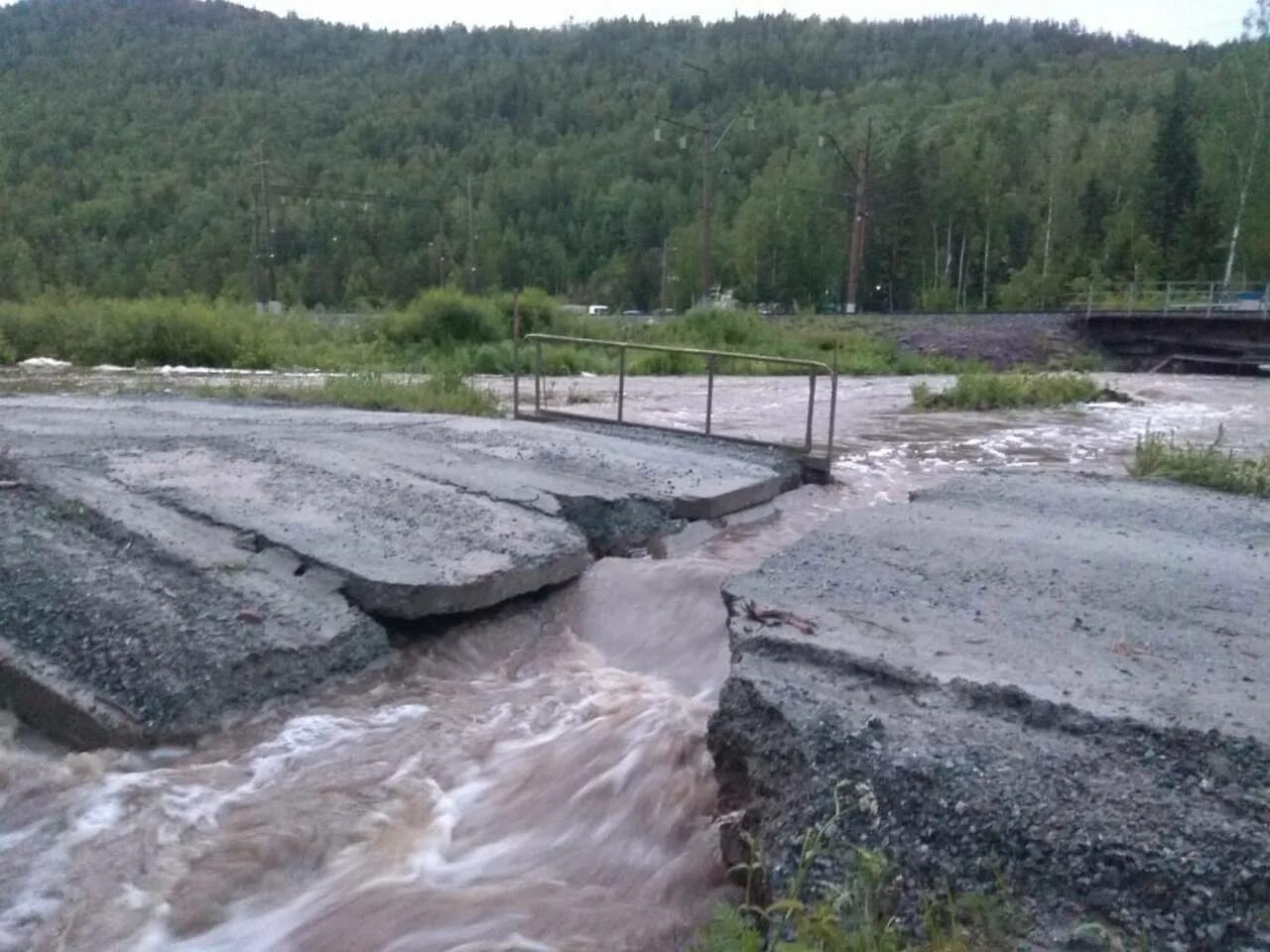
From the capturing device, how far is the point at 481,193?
104 meters

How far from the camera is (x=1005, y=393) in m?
23.3

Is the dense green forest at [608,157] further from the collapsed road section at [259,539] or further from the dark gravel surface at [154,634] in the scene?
the dark gravel surface at [154,634]

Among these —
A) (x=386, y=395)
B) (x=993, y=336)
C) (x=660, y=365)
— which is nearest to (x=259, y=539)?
(x=386, y=395)

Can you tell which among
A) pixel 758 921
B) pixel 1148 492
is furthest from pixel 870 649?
pixel 1148 492

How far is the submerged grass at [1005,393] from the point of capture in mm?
22641

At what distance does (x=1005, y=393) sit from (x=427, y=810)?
19.8 meters

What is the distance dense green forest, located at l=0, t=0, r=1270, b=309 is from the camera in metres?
63.2

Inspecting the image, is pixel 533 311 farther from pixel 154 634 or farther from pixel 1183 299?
pixel 154 634

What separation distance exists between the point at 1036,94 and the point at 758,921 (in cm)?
10590

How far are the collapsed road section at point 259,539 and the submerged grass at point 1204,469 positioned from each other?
3.55 metres

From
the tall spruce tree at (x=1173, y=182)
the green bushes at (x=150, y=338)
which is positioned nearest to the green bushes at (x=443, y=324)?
the green bushes at (x=150, y=338)

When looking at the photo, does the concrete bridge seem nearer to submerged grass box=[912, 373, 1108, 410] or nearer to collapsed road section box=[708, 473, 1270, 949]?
submerged grass box=[912, 373, 1108, 410]

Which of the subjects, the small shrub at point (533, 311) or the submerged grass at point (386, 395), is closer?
the submerged grass at point (386, 395)

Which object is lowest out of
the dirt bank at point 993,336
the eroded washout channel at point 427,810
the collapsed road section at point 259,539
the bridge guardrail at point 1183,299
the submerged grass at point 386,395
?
the dirt bank at point 993,336
